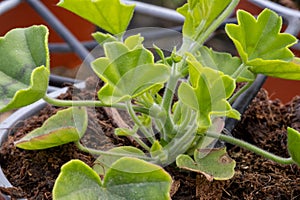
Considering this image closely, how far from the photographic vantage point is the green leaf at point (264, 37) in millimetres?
608

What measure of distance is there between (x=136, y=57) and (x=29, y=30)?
136 millimetres

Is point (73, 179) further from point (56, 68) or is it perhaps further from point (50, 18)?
point (56, 68)

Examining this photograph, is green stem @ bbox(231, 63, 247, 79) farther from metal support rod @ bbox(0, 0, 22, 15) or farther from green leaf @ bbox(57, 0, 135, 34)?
metal support rod @ bbox(0, 0, 22, 15)

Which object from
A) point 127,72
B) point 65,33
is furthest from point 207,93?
point 65,33

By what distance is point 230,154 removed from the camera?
2.31 feet

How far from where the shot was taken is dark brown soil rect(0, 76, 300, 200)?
62cm

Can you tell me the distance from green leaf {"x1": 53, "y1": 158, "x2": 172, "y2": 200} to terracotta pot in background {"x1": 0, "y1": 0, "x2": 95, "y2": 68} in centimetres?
93

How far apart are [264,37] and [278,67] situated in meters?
0.06

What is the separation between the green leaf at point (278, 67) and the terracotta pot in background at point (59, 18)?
913mm

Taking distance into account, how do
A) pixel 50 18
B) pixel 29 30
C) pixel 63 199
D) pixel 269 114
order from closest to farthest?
pixel 63 199, pixel 29 30, pixel 269 114, pixel 50 18

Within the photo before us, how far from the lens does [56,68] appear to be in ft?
5.16

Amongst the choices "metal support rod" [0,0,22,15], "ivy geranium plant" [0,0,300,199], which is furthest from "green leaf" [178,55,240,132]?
"metal support rod" [0,0,22,15]

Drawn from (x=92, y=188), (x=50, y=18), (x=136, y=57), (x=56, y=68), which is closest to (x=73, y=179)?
(x=92, y=188)

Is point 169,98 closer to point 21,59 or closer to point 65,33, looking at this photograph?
point 21,59
